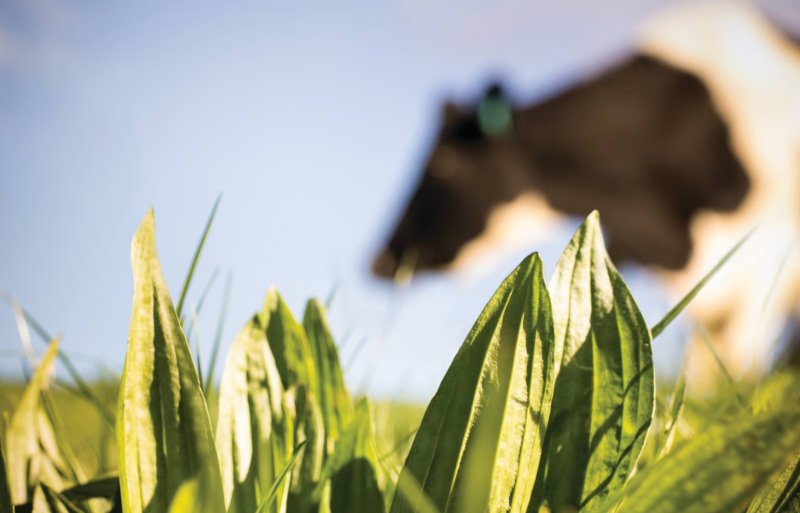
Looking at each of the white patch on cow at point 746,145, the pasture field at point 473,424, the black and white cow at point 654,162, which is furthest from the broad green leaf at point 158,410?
the black and white cow at point 654,162

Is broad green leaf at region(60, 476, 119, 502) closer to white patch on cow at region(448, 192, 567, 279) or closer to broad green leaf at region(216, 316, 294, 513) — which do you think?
broad green leaf at region(216, 316, 294, 513)

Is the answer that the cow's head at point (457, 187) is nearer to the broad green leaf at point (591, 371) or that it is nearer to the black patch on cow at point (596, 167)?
the black patch on cow at point (596, 167)

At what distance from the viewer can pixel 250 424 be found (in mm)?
296

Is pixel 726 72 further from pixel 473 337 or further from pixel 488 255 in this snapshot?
pixel 473 337

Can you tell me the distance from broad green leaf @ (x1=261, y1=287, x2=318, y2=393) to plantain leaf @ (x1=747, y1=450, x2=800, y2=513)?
22 centimetres

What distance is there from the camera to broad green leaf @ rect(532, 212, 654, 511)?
0.26 metres

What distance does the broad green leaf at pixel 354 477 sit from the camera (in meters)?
0.28

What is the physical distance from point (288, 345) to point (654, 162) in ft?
13.0

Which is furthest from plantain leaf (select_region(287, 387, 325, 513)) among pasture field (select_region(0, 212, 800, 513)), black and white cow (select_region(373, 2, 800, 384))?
black and white cow (select_region(373, 2, 800, 384))

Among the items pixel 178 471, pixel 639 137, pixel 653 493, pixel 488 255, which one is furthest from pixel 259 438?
pixel 639 137

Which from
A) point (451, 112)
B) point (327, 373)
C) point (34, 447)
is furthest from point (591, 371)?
point (451, 112)

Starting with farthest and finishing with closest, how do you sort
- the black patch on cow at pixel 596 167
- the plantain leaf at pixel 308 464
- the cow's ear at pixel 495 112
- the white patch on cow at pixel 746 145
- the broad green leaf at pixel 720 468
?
the black patch on cow at pixel 596 167 → the cow's ear at pixel 495 112 → the white patch on cow at pixel 746 145 → the plantain leaf at pixel 308 464 → the broad green leaf at pixel 720 468

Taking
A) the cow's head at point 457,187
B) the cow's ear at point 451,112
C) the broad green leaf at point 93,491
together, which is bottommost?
the broad green leaf at point 93,491

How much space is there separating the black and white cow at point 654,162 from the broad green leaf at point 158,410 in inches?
125
